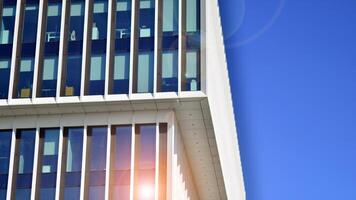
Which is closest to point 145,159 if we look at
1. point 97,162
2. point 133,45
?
point 97,162

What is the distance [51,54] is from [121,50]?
423 cm

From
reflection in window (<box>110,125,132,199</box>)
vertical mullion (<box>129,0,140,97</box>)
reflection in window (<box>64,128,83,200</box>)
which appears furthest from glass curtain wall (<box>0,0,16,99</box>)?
vertical mullion (<box>129,0,140,97</box>)

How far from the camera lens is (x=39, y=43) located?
166 ft

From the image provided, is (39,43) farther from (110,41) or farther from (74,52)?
(110,41)

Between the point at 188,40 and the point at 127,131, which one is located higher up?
the point at 188,40

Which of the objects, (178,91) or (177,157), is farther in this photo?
(177,157)

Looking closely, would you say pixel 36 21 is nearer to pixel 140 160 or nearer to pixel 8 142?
pixel 8 142

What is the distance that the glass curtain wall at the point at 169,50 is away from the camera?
48.1 m

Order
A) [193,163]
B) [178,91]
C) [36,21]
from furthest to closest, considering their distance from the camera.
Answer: [193,163] < [36,21] < [178,91]

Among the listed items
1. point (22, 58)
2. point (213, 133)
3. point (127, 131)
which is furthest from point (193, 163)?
point (22, 58)

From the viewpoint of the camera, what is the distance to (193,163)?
61.5 metres

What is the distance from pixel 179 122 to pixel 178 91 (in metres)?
4.75

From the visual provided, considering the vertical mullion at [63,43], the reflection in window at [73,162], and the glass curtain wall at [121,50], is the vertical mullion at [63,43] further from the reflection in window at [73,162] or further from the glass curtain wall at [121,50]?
the glass curtain wall at [121,50]

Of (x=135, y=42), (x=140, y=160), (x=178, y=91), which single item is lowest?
(x=140, y=160)
